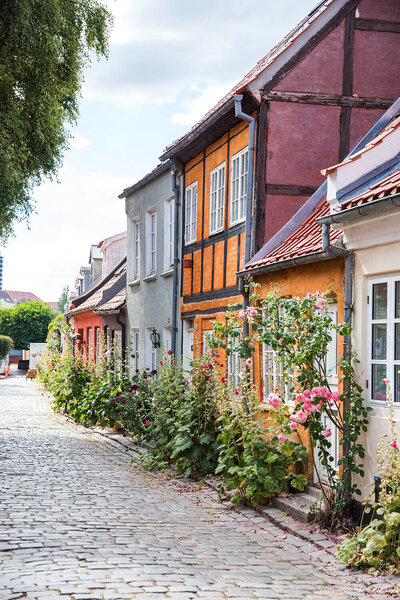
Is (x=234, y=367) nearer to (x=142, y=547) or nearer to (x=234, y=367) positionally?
(x=234, y=367)

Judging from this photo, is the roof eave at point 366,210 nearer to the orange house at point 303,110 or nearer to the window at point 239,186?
the orange house at point 303,110

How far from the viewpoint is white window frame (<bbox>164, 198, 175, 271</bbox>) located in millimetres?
17750

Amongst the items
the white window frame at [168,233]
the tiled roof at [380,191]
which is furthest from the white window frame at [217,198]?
the tiled roof at [380,191]

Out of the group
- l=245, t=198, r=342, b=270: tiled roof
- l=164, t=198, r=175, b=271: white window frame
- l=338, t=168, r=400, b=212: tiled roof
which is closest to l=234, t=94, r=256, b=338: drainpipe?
l=245, t=198, r=342, b=270: tiled roof

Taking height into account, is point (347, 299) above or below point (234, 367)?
above

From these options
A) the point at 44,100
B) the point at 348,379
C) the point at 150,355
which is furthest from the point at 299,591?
the point at 150,355

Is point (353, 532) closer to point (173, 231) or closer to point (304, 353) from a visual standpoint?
point (304, 353)

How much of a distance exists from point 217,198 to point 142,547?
8.21m

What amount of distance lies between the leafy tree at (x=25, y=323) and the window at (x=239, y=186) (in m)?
68.2

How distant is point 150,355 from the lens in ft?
64.2

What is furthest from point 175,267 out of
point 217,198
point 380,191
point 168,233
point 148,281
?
point 380,191

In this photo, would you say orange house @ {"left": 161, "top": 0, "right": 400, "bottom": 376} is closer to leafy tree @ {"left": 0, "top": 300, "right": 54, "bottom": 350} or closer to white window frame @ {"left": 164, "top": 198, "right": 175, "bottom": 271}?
white window frame @ {"left": 164, "top": 198, "right": 175, "bottom": 271}

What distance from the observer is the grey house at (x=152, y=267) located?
17172 mm

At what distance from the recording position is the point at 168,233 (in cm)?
1809
